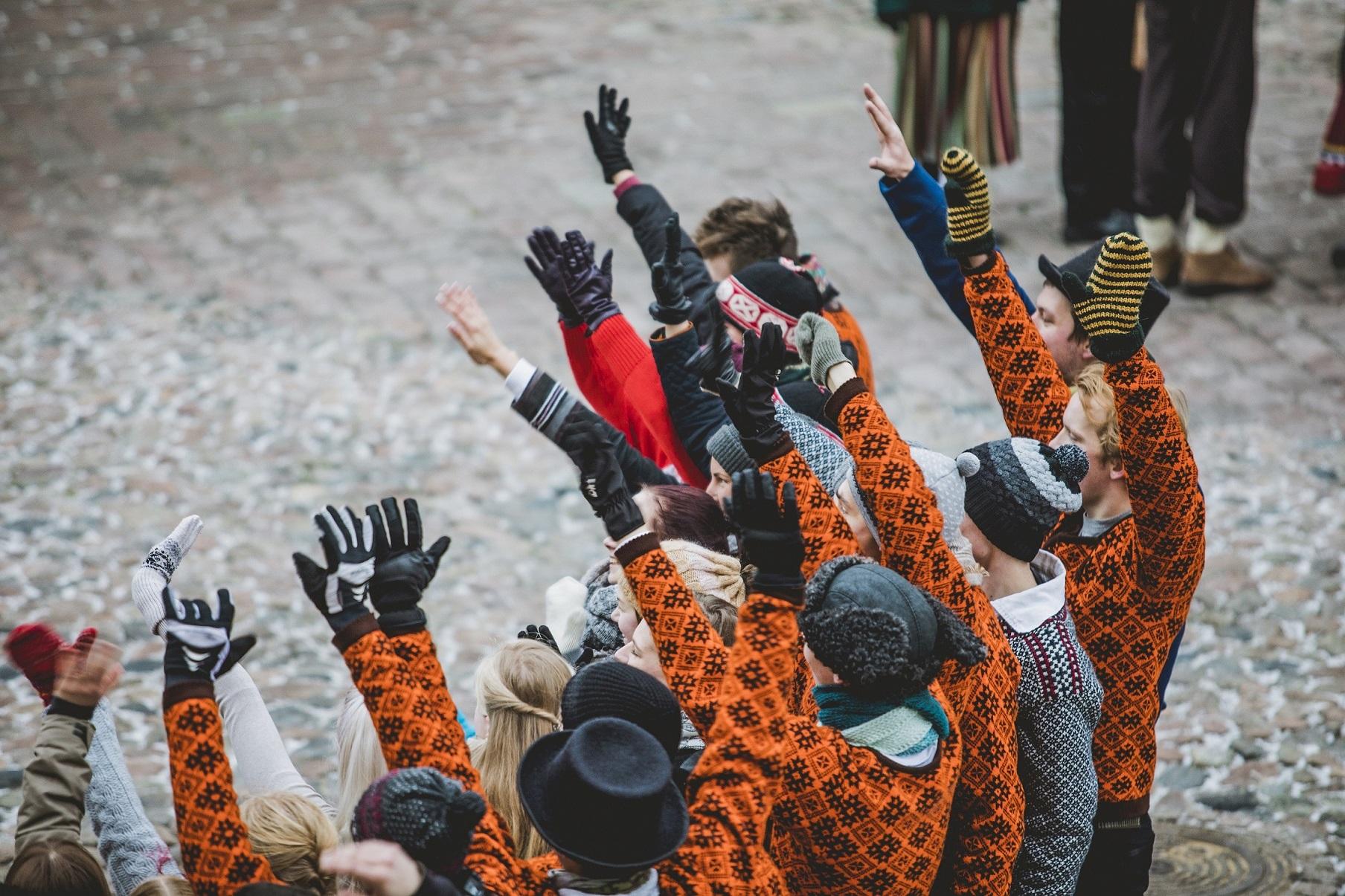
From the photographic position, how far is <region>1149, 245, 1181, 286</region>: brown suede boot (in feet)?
27.9

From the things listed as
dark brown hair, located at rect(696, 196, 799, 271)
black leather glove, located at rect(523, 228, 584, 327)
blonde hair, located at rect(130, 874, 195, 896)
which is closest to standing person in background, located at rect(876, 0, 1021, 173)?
dark brown hair, located at rect(696, 196, 799, 271)

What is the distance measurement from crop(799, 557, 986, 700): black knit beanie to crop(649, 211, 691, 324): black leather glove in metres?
1.33

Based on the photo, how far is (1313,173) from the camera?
31.5 ft

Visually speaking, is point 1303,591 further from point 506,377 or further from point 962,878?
point 506,377

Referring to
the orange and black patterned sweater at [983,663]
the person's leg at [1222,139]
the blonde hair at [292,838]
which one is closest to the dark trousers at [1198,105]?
the person's leg at [1222,139]

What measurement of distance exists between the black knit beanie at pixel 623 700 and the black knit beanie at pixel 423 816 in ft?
1.26

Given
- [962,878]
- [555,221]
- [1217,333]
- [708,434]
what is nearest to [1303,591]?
[1217,333]

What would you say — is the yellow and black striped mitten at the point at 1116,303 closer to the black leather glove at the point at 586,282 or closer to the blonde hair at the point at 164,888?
the black leather glove at the point at 586,282

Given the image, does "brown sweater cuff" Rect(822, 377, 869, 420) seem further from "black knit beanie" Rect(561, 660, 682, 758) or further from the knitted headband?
the knitted headband

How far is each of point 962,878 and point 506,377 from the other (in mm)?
1680

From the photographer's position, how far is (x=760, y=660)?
2.72 meters

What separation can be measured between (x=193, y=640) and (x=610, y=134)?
2.61 m

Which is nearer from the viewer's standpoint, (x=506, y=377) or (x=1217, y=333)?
(x=506, y=377)

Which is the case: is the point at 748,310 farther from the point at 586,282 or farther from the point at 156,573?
the point at 156,573
